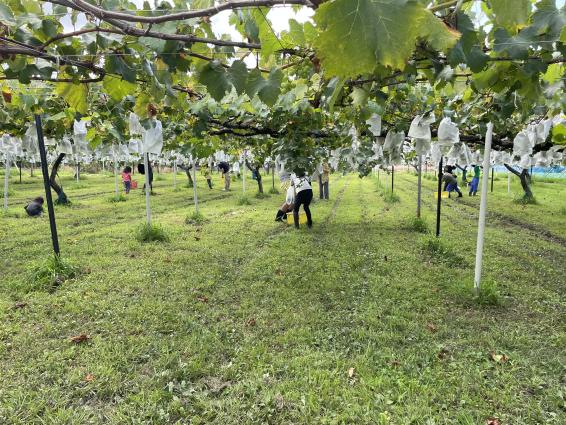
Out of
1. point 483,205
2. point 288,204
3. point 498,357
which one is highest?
point 483,205

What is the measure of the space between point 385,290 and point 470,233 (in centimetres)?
510

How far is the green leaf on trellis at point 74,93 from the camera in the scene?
217 cm

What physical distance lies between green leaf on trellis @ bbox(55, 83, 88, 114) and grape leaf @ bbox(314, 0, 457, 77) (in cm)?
203

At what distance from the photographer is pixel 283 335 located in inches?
145

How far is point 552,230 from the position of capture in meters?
9.28

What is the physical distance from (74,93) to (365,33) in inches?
85.2

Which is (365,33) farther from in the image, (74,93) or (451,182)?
(451,182)

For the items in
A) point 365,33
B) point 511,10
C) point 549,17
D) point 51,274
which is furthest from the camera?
point 51,274

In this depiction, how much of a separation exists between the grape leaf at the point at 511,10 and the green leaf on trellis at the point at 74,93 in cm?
218

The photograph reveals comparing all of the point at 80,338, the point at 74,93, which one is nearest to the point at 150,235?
the point at 80,338

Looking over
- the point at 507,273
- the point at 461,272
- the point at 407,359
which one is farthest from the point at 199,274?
the point at 507,273

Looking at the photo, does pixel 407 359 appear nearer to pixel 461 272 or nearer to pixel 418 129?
pixel 418 129

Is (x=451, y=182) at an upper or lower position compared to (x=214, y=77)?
lower

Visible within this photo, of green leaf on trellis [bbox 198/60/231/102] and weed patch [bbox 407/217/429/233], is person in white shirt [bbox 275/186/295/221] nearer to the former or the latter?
weed patch [bbox 407/217/429/233]
